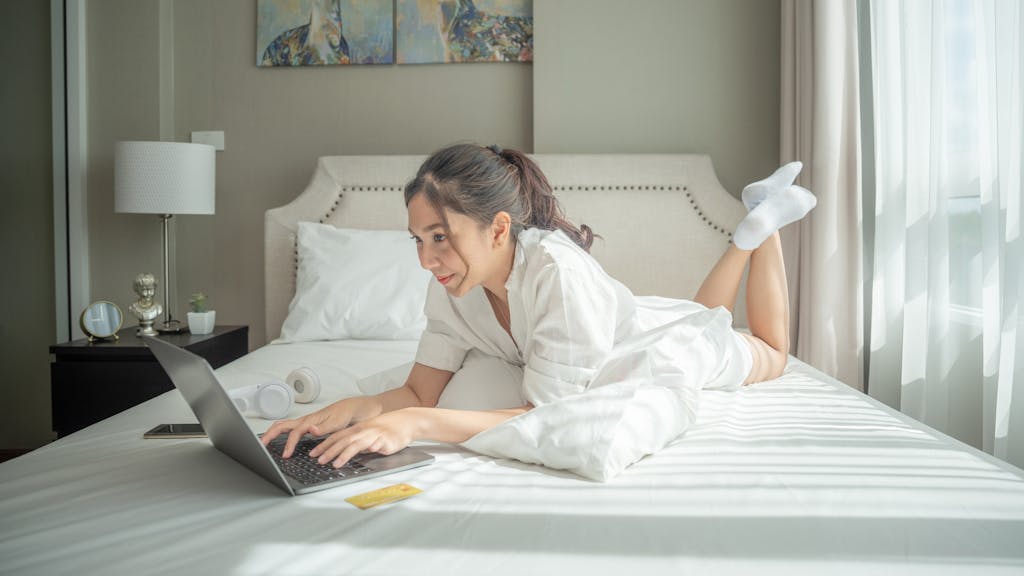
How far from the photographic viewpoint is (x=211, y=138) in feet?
10.5

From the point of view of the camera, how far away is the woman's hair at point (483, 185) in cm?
135

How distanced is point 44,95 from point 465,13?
1845 mm

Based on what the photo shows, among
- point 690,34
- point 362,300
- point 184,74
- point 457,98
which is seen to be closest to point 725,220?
point 690,34

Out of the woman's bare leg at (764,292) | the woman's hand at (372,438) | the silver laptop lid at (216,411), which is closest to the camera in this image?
the silver laptop lid at (216,411)

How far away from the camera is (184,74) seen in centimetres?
321

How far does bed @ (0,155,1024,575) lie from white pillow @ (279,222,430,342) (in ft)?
3.37

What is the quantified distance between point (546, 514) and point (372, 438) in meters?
0.31

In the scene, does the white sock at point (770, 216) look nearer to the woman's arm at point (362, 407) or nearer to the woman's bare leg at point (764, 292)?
the woman's bare leg at point (764, 292)

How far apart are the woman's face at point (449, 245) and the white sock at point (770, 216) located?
3.48 feet

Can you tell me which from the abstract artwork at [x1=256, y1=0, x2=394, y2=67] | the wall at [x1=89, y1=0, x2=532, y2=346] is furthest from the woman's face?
the abstract artwork at [x1=256, y1=0, x2=394, y2=67]

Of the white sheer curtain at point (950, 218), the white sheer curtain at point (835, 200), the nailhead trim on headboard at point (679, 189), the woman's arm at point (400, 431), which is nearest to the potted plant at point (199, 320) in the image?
the nailhead trim on headboard at point (679, 189)

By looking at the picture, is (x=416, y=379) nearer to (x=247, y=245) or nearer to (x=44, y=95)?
(x=247, y=245)

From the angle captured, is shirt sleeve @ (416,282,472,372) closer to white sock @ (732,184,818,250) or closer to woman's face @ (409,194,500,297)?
woman's face @ (409,194,500,297)

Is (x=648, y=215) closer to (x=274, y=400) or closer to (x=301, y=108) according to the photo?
(x=301, y=108)
